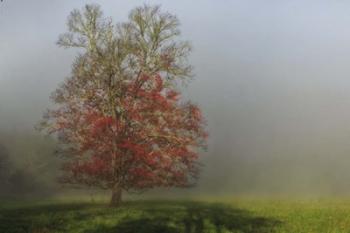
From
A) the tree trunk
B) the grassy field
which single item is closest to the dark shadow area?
the grassy field

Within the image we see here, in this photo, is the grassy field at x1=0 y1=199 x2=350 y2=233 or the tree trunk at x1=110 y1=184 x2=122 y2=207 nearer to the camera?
the grassy field at x1=0 y1=199 x2=350 y2=233

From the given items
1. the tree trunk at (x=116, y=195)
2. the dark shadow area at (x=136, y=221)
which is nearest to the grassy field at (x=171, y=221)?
the dark shadow area at (x=136, y=221)

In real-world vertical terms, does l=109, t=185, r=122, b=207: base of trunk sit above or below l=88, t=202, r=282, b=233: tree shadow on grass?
above

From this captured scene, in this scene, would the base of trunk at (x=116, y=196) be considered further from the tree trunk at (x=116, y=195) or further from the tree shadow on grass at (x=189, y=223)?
the tree shadow on grass at (x=189, y=223)

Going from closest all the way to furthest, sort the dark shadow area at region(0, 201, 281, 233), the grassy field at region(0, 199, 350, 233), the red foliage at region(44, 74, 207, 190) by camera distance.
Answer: the dark shadow area at region(0, 201, 281, 233), the grassy field at region(0, 199, 350, 233), the red foliage at region(44, 74, 207, 190)

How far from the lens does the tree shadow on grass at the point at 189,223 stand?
33750 millimetres

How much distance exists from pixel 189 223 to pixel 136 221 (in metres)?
3.30

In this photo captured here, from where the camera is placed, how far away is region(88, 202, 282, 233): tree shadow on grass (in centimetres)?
3375

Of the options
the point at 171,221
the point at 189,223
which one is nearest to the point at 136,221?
the point at 171,221

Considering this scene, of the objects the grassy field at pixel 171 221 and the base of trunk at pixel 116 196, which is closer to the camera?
the grassy field at pixel 171 221

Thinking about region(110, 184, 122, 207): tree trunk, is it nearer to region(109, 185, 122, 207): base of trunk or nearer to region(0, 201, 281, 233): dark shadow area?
region(109, 185, 122, 207): base of trunk

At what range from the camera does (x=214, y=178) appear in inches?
5507

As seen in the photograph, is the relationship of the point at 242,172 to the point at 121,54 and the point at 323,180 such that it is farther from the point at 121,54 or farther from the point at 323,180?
the point at 121,54

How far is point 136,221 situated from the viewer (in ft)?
120
